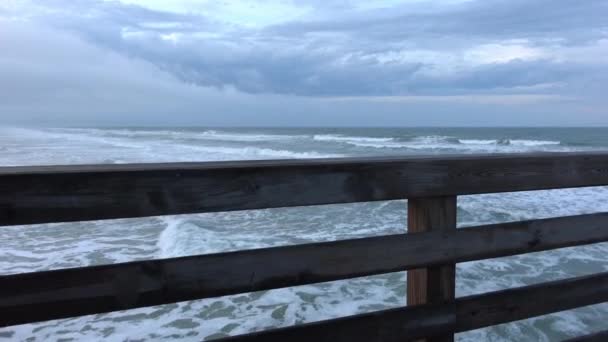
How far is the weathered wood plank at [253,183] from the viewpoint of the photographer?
128 centimetres

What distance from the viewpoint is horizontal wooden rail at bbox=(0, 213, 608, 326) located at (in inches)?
50.8

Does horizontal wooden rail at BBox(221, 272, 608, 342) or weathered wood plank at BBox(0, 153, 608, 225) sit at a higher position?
weathered wood plank at BBox(0, 153, 608, 225)

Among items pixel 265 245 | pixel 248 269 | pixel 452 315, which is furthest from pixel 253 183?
pixel 265 245

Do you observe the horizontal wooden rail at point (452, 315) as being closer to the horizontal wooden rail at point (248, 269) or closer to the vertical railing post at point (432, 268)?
the vertical railing post at point (432, 268)

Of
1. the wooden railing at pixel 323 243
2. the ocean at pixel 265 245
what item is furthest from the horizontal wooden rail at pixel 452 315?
the ocean at pixel 265 245

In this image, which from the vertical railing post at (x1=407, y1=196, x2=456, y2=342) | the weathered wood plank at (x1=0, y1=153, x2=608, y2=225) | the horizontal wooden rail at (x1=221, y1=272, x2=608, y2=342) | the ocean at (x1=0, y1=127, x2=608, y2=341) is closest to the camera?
the weathered wood plank at (x1=0, y1=153, x2=608, y2=225)

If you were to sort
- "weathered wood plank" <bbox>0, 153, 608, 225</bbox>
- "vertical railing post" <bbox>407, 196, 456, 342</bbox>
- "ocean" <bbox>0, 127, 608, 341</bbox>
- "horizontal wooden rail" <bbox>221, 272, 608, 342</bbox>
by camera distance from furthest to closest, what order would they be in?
"ocean" <bbox>0, 127, 608, 341</bbox> < "vertical railing post" <bbox>407, 196, 456, 342</bbox> < "horizontal wooden rail" <bbox>221, 272, 608, 342</bbox> < "weathered wood plank" <bbox>0, 153, 608, 225</bbox>

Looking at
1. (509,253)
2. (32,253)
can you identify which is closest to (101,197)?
(509,253)

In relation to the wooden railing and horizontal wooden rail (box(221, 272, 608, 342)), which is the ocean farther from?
the wooden railing

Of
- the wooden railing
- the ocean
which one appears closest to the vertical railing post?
the wooden railing

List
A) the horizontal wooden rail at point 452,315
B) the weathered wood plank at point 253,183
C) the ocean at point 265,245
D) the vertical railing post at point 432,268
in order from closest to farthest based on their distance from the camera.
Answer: the weathered wood plank at point 253,183 < the horizontal wooden rail at point 452,315 < the vertical railing post at point 432,268 < the ocean at point 265,245

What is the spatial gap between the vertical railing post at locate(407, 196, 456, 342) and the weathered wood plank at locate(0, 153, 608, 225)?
0.06 metres

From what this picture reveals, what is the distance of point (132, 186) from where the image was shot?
4.45ft

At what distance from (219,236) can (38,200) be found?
17.8 feet
